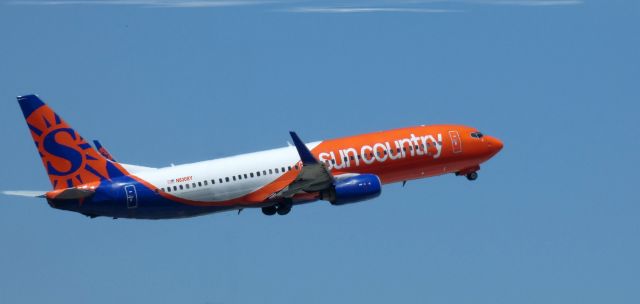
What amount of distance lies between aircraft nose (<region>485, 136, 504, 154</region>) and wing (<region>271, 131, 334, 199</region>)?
1605cm

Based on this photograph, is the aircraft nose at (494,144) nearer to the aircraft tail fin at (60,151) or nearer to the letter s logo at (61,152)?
the aircraft tail fin at (60,151)

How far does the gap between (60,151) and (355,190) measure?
20249mm

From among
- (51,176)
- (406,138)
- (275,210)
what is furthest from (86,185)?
(406,138)

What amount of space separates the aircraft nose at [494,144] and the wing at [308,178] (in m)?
16.1

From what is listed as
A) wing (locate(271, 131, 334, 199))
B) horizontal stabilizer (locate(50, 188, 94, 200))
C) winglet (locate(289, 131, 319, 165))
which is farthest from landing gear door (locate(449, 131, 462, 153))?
horizontal stabilizer (locate(50, 188, 94, 200))

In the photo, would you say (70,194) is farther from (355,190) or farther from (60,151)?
(355,190)

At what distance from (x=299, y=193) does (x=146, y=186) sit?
11426mm

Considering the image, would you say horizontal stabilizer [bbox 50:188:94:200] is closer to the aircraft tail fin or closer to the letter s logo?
the aircraft tail fin

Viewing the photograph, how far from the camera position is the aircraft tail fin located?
10762cm

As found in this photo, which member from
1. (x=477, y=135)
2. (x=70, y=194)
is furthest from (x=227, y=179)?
(x=477, y=135)

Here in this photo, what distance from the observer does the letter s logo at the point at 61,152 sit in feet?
354

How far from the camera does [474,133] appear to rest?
396 ft

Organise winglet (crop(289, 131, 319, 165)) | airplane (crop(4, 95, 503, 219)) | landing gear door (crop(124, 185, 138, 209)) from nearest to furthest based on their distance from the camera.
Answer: winglet (crop(289, 131, 319, 165)) → landing gear door (crop(124, 185, 138, 209)) → airplane (crop(4, 95, 503, 219))

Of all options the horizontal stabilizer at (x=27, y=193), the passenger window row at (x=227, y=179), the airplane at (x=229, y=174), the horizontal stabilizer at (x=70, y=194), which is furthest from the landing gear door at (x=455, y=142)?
the horizontal stabilizer at (x=27, y=193)
